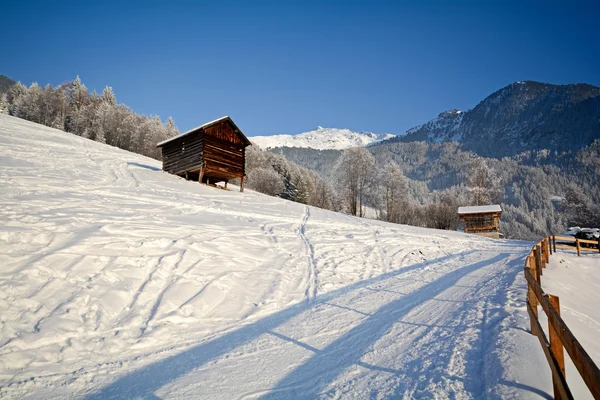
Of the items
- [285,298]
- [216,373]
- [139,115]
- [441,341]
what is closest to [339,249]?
[285,298]

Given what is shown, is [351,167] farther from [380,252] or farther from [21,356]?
[21,356]

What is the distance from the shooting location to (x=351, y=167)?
43.6 m

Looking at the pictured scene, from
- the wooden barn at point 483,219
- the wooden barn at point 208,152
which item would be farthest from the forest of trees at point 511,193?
the wooden barn at point 208,152

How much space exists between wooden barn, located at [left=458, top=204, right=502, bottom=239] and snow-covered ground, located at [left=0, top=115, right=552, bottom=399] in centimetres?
2843

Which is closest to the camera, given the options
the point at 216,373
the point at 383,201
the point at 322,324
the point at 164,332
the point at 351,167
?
the point at 216,373

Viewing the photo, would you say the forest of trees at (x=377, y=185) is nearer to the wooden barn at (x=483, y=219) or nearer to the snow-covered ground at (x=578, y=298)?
the wooden barn at (x=483, y=219)

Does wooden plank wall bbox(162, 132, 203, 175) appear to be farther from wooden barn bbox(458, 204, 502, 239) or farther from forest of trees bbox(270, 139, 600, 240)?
wooden barn bbox(458, 204, 502, 239)

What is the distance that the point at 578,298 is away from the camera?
10516 mm

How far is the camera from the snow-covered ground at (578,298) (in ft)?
14.7

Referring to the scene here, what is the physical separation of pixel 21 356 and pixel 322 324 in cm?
525

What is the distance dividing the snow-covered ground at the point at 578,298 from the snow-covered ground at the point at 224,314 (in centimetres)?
46

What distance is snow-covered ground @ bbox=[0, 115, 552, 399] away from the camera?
13.9 feet

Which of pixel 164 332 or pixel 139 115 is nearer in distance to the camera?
pixel 164 332

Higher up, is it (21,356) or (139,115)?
(139,115)
